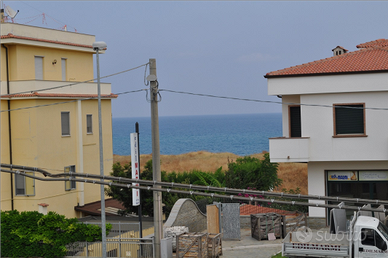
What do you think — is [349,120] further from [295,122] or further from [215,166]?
[215,166]

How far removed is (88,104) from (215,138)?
447 ft

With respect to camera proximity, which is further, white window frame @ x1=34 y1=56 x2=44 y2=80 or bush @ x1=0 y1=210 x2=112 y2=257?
white window frame @ x1=34 y1=56 x2=44 y2=80

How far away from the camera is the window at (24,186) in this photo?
118ft

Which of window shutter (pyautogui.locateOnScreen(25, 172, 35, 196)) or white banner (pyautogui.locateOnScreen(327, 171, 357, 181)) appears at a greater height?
white banner (pyautogui.locateOnScreen(327, 171, 357, 181))

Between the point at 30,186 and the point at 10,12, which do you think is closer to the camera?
the point at 30,186

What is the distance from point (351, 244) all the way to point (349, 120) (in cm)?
912

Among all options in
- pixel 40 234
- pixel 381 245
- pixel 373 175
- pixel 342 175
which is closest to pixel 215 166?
pixel 342 175

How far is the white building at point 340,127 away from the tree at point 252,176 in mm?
9649

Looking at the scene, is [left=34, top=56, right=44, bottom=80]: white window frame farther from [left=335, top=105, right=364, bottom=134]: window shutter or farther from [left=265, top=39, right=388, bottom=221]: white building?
[left=335, top=105, right=364, bottom=134]: window shutter

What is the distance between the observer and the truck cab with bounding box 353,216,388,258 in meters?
17.8

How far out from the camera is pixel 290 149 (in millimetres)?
25781

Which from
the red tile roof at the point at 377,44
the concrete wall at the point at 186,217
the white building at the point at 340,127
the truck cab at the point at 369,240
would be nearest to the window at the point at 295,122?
the white building at the point at 340,127

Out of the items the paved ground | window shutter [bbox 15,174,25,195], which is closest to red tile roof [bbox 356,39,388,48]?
the paved ground

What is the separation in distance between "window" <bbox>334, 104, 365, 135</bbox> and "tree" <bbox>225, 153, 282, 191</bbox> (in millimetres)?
11050
